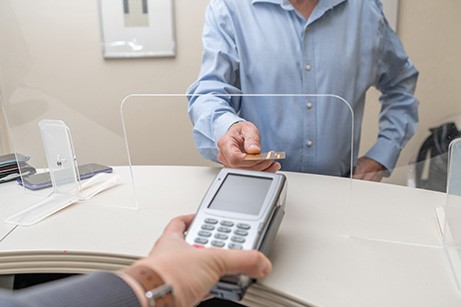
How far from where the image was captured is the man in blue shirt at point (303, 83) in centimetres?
85

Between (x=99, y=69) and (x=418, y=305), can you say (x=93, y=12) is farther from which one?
(x=418, y=305)

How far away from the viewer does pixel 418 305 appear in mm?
505

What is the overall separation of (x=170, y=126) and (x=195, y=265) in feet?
1.61

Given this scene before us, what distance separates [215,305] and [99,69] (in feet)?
2.16

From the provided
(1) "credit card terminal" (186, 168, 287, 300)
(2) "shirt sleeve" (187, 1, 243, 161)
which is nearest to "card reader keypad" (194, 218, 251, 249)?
(1) "credit card terminal" (186, 168, 287, 300)

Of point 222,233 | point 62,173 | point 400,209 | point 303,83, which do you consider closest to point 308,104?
point 303,83

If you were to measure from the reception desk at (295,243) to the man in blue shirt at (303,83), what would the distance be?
78 mm

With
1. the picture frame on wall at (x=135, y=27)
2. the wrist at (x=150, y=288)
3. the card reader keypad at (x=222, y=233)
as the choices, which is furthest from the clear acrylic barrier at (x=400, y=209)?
the picture frame on wall at (x=135, y=27)

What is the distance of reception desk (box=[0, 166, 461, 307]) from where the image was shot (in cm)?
54

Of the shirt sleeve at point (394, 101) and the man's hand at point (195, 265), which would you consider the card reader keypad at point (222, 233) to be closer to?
the man's hand at point (195, 265)

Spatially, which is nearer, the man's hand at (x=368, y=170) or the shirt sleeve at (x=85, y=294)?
the shirt sleeve at (x=85, y=294)

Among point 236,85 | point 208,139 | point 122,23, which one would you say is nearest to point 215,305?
point 208,139

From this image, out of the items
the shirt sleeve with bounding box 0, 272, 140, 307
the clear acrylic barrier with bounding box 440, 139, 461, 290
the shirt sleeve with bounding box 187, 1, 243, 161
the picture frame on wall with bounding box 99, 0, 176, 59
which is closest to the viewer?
the shirt sleeve with bounding box 0, 272, 140, 307

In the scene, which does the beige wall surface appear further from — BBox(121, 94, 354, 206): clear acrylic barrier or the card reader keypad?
the card reader keypad
